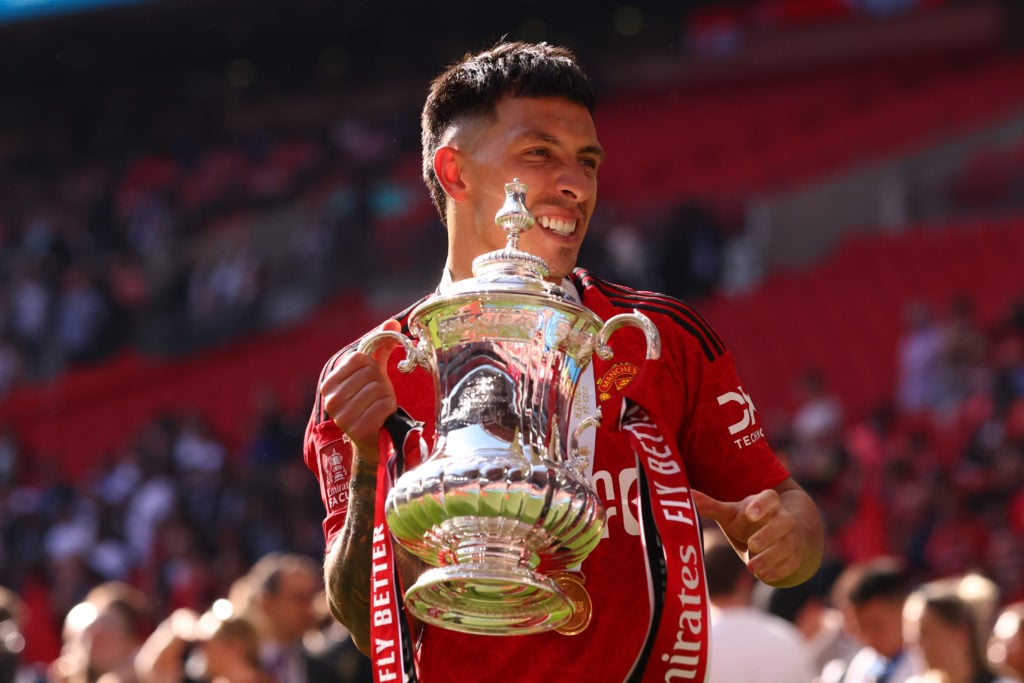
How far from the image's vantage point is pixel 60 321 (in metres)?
16.4

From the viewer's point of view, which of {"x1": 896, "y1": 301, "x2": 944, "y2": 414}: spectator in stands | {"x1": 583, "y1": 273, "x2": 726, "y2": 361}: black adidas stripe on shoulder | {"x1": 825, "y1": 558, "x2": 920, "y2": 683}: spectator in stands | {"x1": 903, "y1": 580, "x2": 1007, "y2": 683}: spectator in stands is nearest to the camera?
{"x1": 583, "y1": 273, "x2": 726, "y2": 361}: black adidas stripe on shoulder

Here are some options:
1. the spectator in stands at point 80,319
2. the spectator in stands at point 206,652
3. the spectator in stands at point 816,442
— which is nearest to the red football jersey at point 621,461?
the spectator in stands at point 206,652

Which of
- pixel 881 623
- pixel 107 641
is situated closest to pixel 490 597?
pixel 881 623

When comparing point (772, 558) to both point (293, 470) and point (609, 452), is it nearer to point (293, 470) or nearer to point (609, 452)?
point (609, 452)

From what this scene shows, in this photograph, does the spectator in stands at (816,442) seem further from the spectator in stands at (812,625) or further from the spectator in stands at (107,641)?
the spectator in stands at (107,641)

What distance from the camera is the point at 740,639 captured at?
Answer: 4.40m

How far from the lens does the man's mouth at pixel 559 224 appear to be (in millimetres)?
2381

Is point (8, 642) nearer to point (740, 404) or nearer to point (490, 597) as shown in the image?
point (740, 404)

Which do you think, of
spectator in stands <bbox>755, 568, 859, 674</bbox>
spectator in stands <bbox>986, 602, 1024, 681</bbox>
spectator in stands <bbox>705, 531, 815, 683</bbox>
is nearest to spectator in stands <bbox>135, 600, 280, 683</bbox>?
spectator in stands <bbox>705, 531, 815, 683</bbox>

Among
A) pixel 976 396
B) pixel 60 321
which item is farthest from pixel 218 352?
pixel 976 396

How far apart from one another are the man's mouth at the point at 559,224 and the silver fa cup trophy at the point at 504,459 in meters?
0.14

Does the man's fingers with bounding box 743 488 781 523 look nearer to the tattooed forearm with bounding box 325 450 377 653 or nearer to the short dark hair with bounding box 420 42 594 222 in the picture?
the tattooed forearm with bounding box 325 450 377 653

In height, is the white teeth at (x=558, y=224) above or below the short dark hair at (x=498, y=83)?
below

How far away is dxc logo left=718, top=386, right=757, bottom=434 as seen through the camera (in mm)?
2492
